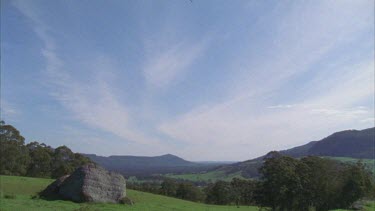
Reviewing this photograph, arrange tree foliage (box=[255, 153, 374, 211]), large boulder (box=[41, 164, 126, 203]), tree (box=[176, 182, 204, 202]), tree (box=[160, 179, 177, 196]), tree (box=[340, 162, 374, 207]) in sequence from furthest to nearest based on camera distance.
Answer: tree (box=[160, 179, 177, 196]), tree (box=[176, 182, 204, 202]), tree (box=[340, 162, 374, 207]), tree foliage (box=[255, 153, 374, 211]), large boulder (box=[41, 164, 126, 203])

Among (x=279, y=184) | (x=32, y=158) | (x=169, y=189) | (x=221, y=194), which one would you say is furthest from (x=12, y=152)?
(x=279, y=184)

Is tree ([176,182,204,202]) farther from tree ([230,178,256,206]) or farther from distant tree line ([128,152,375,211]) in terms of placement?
distant tree line ([128,152,375,211])

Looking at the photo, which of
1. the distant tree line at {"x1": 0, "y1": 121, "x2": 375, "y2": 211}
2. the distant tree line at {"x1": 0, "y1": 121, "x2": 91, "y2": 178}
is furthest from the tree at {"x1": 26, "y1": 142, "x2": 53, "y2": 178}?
the distant tree line at {"x1": 0, "y1": 121, "x2": 375, "y2": 211}

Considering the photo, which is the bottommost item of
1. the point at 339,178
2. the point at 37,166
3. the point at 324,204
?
the point at 324,204

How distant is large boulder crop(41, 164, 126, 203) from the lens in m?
43.3

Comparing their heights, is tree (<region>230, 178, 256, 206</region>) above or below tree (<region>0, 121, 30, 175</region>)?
below

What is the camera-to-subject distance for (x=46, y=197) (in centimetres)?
4409

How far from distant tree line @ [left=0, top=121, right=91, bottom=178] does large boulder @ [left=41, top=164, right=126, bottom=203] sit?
50928mm

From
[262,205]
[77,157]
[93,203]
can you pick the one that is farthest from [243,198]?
[93,203]

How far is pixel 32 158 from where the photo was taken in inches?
4114

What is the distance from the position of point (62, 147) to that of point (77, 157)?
515cm

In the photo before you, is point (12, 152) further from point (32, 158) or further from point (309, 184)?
point (309, 184)

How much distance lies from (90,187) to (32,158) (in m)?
67.4

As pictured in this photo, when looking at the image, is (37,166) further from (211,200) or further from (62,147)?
(211,200)
